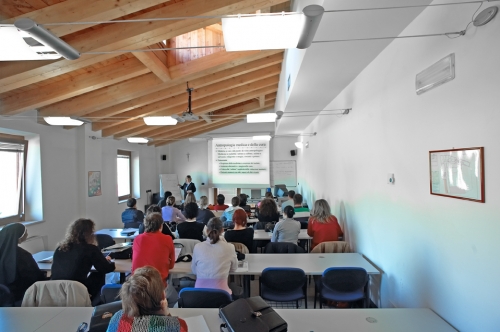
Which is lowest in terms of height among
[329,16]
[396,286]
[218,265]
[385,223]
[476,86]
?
[396,286]

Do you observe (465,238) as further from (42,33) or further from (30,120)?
(30,120)

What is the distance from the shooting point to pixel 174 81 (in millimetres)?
4715

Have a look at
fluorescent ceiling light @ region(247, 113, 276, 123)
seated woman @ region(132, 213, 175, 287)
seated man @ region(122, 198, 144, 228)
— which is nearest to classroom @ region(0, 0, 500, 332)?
seated woman @ region(132, 213, 175, 287)

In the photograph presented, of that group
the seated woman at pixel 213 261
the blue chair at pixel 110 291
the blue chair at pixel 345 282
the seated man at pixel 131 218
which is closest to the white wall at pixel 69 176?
the seated man at pixel 131 218

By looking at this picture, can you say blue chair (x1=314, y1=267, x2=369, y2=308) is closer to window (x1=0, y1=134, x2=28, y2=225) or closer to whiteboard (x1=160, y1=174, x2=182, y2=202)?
window (x1=0, y1=134, x2=28, y2=225)

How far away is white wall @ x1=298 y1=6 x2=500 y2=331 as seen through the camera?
1.58 meters

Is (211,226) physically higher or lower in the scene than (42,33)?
lower

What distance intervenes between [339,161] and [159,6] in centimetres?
348

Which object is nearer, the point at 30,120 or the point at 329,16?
the point at 329,16

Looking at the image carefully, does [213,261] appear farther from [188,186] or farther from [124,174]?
[188,186]

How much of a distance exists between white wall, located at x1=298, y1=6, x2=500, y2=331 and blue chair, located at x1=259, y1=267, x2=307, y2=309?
3.05 feet

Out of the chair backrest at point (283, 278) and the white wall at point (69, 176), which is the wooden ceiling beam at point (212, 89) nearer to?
the white wall at point (69, 176)

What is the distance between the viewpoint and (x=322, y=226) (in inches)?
163

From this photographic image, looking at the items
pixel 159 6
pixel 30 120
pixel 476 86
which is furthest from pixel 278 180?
pixel 476 86
